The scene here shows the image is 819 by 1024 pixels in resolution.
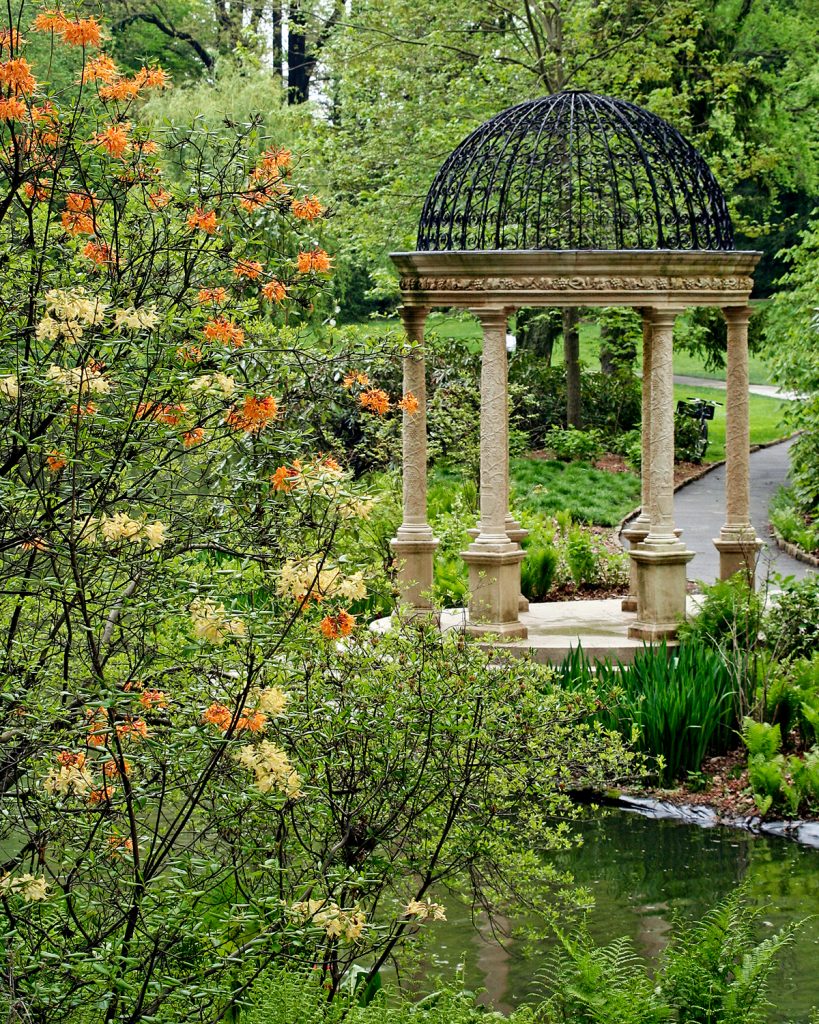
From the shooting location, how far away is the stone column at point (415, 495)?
36.2ft

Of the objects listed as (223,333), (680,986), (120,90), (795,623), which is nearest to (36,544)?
(223,333)

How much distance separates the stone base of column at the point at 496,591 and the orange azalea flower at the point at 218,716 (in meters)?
6.58

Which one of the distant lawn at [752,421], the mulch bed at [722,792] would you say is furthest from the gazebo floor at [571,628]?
the distant lawn at [752,421]

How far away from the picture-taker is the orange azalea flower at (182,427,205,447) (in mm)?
4555

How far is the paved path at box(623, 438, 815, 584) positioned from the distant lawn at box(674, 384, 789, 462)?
0.76 meters

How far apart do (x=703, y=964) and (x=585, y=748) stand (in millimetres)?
1840

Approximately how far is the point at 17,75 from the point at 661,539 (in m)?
7.43

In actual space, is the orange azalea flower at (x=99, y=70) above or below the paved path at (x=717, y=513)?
above

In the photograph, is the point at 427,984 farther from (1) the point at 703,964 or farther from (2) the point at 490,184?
(2) the point at 490,184

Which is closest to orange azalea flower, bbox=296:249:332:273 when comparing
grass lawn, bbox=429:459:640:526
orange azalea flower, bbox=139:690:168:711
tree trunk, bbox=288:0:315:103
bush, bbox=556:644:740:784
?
orange azalea flower, bbox=139:690:168:711

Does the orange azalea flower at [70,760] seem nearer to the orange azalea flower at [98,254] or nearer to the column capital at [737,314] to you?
the orange azalea flower at [98,254]

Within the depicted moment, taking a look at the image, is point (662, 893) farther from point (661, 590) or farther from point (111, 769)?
point (111, 769)

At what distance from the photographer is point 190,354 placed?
4.65 metres

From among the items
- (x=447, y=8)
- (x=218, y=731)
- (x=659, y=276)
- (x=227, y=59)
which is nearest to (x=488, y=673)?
(x=218, y=731)
